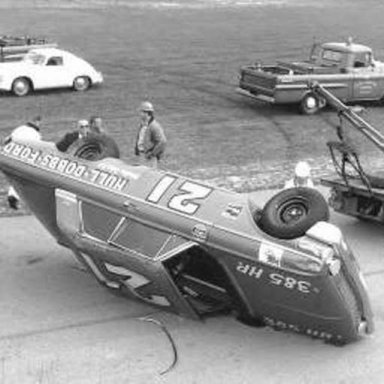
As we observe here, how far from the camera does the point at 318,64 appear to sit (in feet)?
70.0

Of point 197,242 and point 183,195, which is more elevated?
point 183,195

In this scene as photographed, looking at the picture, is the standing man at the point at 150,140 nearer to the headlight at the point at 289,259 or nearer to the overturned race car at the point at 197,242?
the overturned race car at the point at 197,242

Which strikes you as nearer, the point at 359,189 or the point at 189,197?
the point at 189,197

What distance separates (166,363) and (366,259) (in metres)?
3.82

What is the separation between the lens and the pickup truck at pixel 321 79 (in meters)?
19.7

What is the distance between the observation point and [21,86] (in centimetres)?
2108

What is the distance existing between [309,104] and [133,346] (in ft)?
42.7

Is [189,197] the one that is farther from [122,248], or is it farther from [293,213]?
[293,213]

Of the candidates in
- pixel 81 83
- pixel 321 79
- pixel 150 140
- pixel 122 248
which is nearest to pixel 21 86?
pixel 81 83

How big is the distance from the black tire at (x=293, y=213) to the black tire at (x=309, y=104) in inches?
476

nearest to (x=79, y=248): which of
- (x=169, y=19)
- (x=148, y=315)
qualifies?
(x=148, y=315)

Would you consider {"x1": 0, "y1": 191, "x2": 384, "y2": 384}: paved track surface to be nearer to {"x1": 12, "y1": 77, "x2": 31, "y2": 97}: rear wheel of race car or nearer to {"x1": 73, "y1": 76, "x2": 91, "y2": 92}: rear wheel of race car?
{"x1": 12, "y1": 77, "x2": 31, "y2": 97}: rear wheel of race car

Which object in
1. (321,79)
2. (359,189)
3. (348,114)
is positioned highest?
(348,114)

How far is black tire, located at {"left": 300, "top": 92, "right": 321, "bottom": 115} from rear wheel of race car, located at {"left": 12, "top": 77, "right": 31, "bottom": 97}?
701 cm
